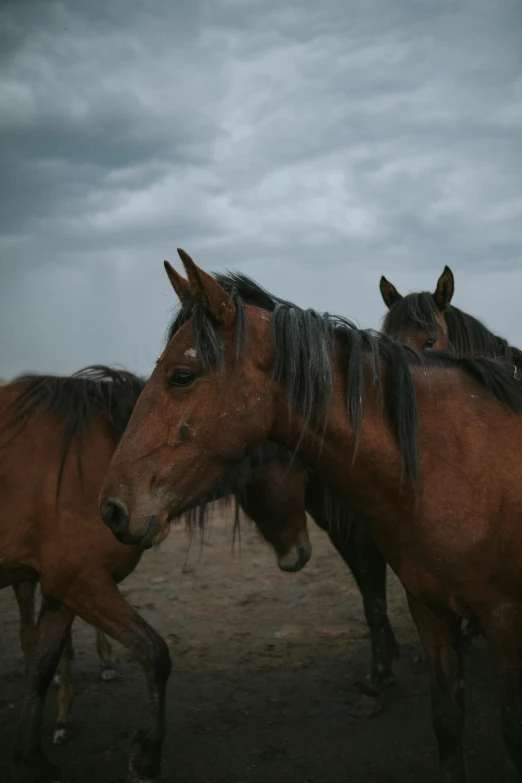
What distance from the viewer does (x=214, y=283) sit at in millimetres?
2658

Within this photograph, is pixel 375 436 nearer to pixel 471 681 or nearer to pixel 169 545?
pixel 471 681

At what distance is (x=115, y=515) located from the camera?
8.69ft

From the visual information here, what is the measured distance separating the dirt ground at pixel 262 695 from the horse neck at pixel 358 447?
2.04 meters

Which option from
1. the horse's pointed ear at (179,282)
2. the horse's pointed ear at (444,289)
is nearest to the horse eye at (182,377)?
the horse's pointed ear at (179,282)

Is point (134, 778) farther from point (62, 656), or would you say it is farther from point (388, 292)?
point (388, 292)

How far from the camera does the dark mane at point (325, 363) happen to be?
270cm

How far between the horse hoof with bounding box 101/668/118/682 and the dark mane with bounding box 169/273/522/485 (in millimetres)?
3607

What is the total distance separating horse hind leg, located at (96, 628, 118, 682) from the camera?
213 inches

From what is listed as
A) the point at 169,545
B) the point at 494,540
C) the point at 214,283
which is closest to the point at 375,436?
the point at 494,540

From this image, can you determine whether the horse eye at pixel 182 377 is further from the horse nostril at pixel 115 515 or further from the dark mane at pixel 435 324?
the dark mane at pixel 435 324

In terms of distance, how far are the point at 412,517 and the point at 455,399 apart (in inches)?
21.0

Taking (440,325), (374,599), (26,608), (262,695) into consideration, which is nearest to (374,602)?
(374,599)

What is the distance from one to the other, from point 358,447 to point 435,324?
3.21 m

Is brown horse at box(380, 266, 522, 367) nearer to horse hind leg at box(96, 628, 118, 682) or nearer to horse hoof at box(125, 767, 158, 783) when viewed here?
horse hind leg at box(96, 628, 118, 682)
